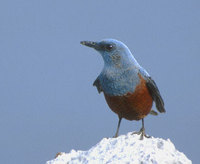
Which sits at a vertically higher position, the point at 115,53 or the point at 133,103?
the point at 115,53

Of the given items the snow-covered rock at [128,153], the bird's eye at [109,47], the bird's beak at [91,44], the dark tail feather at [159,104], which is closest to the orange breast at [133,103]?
the dark tail feather at [159,104]

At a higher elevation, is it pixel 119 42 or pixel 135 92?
pixel 119 42

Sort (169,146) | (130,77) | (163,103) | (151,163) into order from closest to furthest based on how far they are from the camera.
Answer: (151,163)
(169,146)
(130,77)
(163,103)

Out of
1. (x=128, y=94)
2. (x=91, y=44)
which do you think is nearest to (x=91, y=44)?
(x=91, y=44)

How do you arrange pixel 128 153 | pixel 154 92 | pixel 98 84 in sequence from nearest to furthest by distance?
pixel 128 153
pixel 154 92
pixel 98 84

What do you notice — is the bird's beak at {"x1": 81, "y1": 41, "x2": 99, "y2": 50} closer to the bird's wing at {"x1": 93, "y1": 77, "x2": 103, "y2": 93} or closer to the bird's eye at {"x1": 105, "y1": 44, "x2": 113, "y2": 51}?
the bird's eye at {"x1": 105, "y1": 44, "x2": 113, "y2": 51}

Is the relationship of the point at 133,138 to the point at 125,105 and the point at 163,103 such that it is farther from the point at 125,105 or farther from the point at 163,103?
the point at 163,103

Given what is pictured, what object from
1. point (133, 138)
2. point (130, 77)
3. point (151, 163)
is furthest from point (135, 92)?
point (151, 163)

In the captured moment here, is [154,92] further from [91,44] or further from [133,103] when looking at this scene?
[91,44]
